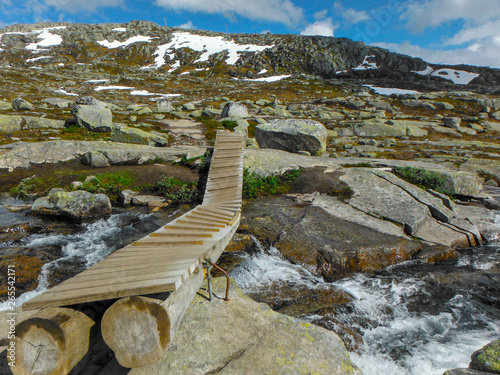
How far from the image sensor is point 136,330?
342 centimetres

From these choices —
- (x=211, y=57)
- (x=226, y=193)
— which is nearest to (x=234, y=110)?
(x=226, y=193)

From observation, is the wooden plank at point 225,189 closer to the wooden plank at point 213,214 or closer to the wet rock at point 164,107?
the wooden plank at point 213,214

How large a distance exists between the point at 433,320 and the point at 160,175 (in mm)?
12041

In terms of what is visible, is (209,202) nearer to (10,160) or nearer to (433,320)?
(433,320)

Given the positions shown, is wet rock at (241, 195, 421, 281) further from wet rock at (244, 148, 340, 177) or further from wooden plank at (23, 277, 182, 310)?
wooden plank at (23, 277, 182, 310)

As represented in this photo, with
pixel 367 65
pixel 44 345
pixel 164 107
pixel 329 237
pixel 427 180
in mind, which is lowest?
pixel 329 237

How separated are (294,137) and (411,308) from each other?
42.4ft

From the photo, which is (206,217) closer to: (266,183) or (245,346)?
(245,346)

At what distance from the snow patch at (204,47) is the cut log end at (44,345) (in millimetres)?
138443

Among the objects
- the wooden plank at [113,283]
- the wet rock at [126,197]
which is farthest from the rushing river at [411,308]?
the wet rock at [126,197]

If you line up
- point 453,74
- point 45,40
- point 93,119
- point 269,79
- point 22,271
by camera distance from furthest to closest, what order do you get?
point 45,40 < point 453,74 < point 269,79 < point 93,119 < point 22,271

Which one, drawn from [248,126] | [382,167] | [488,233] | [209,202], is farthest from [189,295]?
[248,126]

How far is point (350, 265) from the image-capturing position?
7.94 metres

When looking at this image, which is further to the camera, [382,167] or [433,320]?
[382,167]
